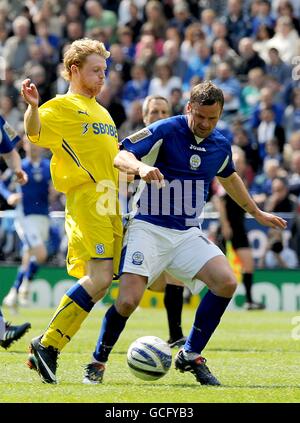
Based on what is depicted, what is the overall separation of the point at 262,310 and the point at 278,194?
1943 millimetres

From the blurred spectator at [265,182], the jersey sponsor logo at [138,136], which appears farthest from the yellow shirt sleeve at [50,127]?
the blurred spectator at [265,182]

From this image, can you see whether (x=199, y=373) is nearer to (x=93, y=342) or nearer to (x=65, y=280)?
(x=93, y=342)

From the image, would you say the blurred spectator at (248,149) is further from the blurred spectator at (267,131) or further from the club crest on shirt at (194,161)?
the club crest on shirt at (194,161)

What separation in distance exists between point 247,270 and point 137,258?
8934 millimetres

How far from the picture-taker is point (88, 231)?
8.22 metres

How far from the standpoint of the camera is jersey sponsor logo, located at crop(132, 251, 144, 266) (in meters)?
7.89

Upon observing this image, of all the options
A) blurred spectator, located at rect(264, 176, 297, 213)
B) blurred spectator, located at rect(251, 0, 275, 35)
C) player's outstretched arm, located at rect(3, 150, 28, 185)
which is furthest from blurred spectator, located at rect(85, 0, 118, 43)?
player's outstretched arm, located at rect(3, 150, 28, 185)

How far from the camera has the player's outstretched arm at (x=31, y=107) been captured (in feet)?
25.6

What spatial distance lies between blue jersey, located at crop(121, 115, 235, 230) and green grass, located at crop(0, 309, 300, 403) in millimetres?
1259

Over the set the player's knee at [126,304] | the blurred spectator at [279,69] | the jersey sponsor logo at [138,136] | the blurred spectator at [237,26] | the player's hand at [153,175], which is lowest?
the player's knee at [126,304]

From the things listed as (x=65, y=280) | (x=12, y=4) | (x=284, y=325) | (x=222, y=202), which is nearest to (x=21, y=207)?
(x=65, y=280)

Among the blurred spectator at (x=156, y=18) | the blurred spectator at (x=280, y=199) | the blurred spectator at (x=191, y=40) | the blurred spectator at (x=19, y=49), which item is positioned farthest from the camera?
the blurred spectator at (x=19, y=49)

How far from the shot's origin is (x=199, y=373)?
807 centimetres

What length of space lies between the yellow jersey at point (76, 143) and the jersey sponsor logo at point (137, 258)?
801 millimetres
